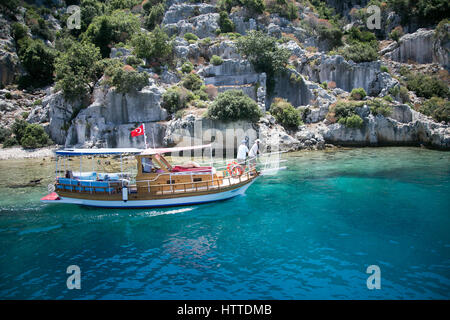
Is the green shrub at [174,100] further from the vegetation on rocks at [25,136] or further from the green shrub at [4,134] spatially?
the green shrub at [4,134]

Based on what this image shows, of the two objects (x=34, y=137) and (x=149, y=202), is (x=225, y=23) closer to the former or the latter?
(x=34, y=137)

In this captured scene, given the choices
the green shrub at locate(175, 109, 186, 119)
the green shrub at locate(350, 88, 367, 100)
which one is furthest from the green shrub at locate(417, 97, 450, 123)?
the green shrub at locate(175, 109, 186, 119)

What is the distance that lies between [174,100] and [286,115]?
15915 millimetres

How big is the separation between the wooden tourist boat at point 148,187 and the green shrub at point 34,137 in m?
28.5

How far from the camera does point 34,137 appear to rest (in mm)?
41250

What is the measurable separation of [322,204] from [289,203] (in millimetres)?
1887

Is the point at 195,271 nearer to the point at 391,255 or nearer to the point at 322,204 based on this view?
the point at 391,255

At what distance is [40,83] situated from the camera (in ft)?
179

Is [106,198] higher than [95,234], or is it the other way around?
[106,198]

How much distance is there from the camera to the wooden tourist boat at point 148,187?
17.1 m

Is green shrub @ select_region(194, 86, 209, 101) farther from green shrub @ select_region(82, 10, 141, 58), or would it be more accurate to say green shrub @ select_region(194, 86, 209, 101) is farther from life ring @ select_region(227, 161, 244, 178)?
life ring @ select_region(227, 161, 244, 178)

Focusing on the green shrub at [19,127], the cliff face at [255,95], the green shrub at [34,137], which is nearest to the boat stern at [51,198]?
the cliff face at [255,95]
